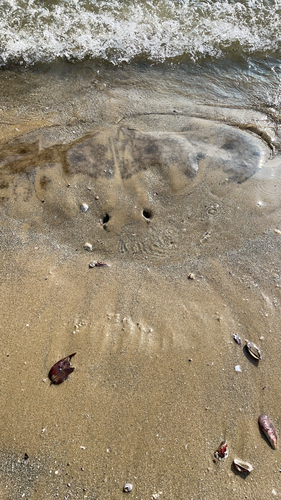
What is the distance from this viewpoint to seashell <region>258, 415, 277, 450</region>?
98.8 inches

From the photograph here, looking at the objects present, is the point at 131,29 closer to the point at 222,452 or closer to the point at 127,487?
the point at 222,452

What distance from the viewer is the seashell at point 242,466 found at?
2.39 meters

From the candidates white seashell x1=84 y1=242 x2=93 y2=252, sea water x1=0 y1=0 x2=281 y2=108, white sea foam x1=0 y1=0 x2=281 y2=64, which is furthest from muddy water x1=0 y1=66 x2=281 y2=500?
white sea foam x1=0 y1=0 x2=281 y2=64

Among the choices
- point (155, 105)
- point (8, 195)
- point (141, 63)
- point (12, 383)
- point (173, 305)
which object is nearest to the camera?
point (12, 383)

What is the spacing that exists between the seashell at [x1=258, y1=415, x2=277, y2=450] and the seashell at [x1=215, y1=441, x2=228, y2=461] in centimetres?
38

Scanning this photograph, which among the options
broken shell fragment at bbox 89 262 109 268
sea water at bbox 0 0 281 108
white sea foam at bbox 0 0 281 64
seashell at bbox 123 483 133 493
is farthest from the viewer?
white sea foam at bbox 0 0 281 64

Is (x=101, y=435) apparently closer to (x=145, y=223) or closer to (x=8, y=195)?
(x=145, y=223)

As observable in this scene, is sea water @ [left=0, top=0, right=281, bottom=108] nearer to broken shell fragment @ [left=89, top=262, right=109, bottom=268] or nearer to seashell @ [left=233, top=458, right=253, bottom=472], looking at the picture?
broken shell fragment @ [left=89, top=262, right=109, bottom=268]

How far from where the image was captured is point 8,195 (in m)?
3.63

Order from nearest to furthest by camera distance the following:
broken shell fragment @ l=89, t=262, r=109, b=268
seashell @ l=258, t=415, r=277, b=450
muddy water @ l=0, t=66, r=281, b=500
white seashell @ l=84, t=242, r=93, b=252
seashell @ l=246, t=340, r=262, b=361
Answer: muddy water @ l=0, t=66, r=281, b=500, seashell @ l=258, t=415, r=277, b=450, seashell @ l=246, t=340, r=262, b=361, broken shell fragment @ l=89, t=262, r=109, b=268, white seashell @ l=84, t=242, r=93, b=252

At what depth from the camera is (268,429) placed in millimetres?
2541

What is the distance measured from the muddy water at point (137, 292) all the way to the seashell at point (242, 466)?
0.05m

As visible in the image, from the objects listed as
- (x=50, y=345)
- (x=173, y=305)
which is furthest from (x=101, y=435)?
(x=173, y=305)

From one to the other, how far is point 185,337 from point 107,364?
0.80m
